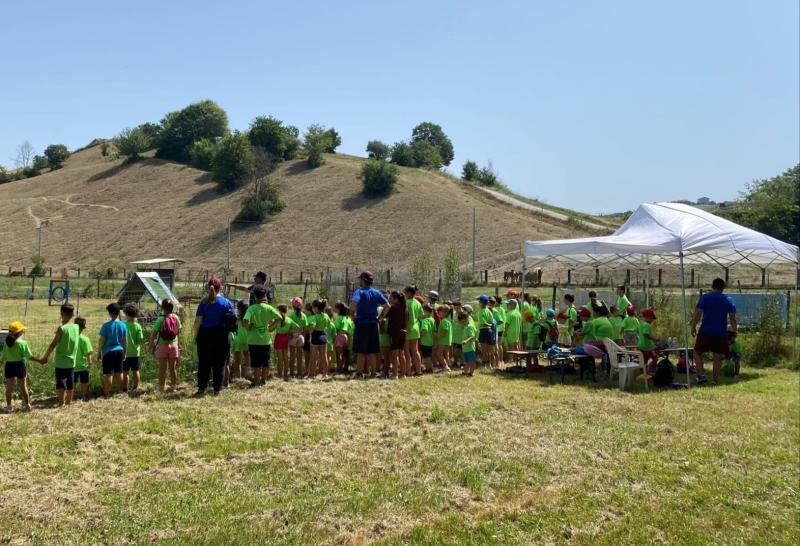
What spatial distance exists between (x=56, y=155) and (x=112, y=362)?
114 meters

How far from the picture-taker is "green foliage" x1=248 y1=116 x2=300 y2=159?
88.2 metres

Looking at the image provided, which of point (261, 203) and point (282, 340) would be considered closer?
point (282, 340)

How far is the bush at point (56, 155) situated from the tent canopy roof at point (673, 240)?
111 meters

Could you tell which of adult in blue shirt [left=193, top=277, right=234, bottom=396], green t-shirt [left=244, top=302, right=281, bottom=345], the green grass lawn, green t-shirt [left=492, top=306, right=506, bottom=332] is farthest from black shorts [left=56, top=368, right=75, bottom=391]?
green t-shirt [left=492, top=306, right=506, bottom=332]

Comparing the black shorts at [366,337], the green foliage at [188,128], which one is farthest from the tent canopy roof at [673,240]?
the green foliage at [188,128]

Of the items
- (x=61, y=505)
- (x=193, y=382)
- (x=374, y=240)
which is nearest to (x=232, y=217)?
(x=374, y=240)

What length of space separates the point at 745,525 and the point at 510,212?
6411 centimetres

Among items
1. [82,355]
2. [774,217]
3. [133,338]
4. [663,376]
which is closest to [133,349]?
[133,338]

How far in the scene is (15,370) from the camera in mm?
8992

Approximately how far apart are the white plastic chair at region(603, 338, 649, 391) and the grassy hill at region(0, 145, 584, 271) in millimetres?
42298

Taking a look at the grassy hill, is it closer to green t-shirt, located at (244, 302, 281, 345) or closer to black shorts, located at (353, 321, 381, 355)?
black shorts, located at (353, 321, 381, 355)

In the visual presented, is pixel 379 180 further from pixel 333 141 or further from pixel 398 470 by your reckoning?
pixel 398 470

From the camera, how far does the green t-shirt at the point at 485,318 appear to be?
1285 centimetres

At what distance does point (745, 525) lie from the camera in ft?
18.7
